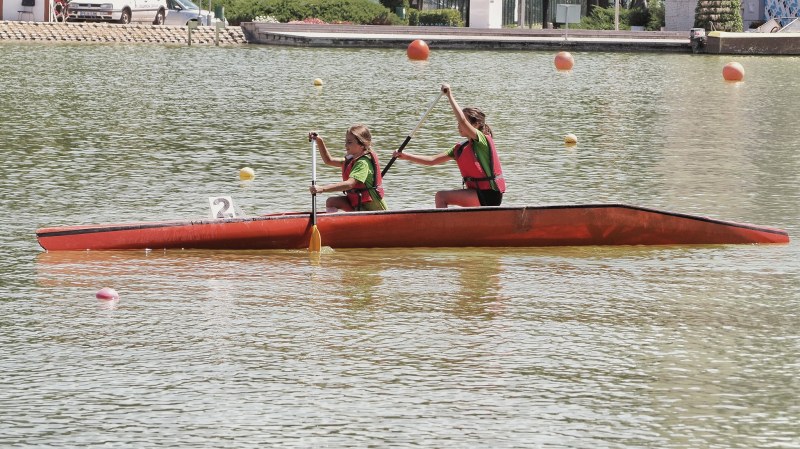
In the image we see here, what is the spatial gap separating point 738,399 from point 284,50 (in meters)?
41.9

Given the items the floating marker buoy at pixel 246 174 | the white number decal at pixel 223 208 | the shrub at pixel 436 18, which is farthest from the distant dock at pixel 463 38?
the white number decal at pixel 223 208

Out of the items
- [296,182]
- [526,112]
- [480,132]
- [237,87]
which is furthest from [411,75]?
[480,132]

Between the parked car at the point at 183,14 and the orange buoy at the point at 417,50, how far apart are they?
14090 millimetres

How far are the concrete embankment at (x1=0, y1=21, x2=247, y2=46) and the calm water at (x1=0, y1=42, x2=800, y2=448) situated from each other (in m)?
29.9

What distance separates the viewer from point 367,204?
13.7 meters

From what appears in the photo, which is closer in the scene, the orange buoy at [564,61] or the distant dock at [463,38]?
the orange buoy at [564,61]

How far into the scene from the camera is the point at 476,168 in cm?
1401

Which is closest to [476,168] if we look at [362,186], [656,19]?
[362,186]

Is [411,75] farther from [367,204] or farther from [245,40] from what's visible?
[367,204]

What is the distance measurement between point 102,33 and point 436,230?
41.4m

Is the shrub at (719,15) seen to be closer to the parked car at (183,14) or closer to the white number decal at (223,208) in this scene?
the parked car at (183,14)

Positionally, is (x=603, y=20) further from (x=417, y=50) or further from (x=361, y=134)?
(x=361, y=134)

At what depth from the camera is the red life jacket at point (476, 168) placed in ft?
45.8

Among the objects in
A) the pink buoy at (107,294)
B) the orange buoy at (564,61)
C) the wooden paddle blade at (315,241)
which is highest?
the orange buoy at (564,61)
